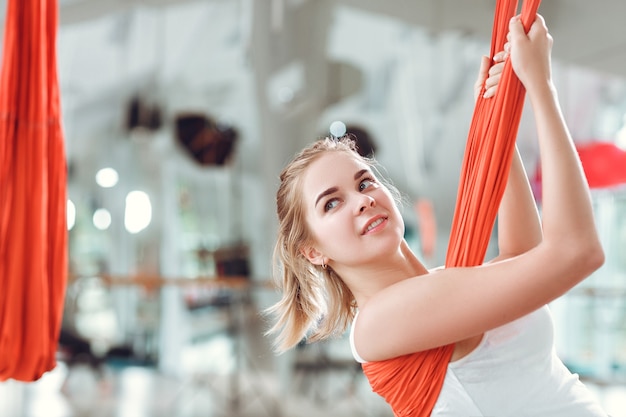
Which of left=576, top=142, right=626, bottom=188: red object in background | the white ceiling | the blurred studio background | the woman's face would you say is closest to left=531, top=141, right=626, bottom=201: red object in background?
left=576, top=142, right=626, bottom=188: red object in background

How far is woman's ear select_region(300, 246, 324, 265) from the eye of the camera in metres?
1.12

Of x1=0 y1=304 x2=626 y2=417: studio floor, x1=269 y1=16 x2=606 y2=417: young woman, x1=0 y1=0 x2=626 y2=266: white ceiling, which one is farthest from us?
x1=0 y1=0 x2=626 y2=266: white ceiling

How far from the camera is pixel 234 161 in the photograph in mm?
5801

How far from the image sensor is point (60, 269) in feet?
5.79

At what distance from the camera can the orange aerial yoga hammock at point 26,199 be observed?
5.57 ft

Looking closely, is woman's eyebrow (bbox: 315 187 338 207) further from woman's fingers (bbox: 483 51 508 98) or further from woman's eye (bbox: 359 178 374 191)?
woman's fingers (bbox: 483 51 508 98)

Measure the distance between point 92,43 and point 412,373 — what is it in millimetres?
5598

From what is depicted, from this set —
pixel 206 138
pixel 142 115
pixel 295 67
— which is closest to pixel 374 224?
pixel 295 67

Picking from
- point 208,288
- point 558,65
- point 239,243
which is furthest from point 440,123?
point 208,288

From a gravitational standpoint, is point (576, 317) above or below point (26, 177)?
below

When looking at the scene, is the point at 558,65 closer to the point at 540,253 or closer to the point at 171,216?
the point at 171,216

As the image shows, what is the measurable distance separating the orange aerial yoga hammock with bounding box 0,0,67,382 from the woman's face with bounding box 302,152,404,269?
36.3 inches

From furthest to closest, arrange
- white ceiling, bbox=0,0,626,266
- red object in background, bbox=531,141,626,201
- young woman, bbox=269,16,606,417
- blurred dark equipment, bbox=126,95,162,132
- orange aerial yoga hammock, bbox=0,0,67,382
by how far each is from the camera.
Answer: blurred dark equipment, bbox=126,95,162,132
white ceiling, bbox=0,0,626,266
red object in background, bbox=531,141,626,201
orange aerial yoga hammock, bbox=0,0,67,382
young woman, bbox=269,16,606,417

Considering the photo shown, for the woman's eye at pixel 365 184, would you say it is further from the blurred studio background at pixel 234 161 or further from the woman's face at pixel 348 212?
the blurred studio background at pixel 234 161
